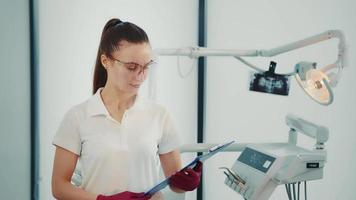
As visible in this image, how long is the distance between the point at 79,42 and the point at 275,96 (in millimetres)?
1203

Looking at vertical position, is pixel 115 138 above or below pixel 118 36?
below

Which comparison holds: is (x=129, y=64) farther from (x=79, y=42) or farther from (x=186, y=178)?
A: (x=79, y=42)

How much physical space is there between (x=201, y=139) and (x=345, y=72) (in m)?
1.08

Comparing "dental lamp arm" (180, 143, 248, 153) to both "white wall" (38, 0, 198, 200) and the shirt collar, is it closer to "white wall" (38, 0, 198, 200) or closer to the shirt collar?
A: the shirt collar

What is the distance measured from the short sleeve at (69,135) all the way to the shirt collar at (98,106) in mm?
56

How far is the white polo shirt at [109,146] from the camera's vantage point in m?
1.21

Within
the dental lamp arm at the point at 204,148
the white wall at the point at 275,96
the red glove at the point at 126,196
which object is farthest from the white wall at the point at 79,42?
the red glove at the point at 126,196

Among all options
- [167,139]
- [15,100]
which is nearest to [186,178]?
[167,139]

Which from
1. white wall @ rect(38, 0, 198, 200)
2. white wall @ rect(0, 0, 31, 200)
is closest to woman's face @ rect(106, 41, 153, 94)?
white wall @ rect(0, 0, 31, 200)

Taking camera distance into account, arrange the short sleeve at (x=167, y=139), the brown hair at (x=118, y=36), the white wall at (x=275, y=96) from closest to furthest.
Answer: the brown hair at (x=118, y=36) < the short sleeve at (x=167, y=139) < the white wall at (x=275, y=96)

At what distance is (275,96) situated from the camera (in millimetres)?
2207

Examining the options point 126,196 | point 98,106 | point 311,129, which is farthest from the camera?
point 311,129

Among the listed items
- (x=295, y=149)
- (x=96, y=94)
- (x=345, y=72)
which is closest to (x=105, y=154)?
(x=96, y=94)

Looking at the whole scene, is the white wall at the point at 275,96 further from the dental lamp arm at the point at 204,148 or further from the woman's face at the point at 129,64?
the woman's face at the point at 129,64
